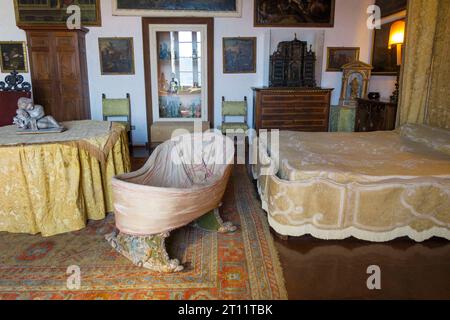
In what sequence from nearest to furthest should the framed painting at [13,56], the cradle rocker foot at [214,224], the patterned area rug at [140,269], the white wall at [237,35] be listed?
the patterned area rug at [140,269]
the cradle rocker foot at [214,224]
the framed painting at [13,56]
the white wall at [237,35]

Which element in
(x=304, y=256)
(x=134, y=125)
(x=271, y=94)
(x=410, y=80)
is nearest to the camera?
(x=304, y=256)

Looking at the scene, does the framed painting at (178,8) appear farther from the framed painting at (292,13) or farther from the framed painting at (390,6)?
the framed painting at (390,6)

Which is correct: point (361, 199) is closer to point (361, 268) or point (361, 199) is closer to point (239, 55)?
point (361, 268)

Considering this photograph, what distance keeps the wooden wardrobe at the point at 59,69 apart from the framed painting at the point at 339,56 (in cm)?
506

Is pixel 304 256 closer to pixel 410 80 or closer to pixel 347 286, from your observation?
pixel 347 286

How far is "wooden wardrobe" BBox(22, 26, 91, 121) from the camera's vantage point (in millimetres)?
6535

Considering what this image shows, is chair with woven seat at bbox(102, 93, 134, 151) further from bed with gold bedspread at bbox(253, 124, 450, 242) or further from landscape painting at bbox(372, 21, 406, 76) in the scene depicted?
landscape painting at bbox(372, 21, 406, 76)

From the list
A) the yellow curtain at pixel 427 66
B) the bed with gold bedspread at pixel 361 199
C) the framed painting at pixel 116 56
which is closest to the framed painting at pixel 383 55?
the yellow curtain at pixel 427 66

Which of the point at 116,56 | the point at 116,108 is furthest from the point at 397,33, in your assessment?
the point at 116,108

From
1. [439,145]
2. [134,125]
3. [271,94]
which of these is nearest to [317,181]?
[439,145]

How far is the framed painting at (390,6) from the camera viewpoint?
20.7 feet

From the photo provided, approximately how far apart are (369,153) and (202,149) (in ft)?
6.30

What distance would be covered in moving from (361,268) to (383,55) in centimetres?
560

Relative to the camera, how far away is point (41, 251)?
10.5 ft
